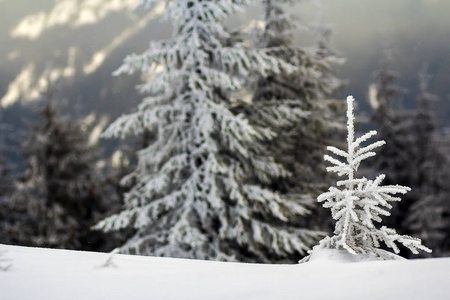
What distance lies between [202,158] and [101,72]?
12626 cm

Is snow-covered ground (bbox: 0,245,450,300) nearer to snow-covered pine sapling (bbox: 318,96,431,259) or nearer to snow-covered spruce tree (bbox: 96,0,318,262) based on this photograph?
snow-covered pine sapling (bbox: 318,96,431,259)

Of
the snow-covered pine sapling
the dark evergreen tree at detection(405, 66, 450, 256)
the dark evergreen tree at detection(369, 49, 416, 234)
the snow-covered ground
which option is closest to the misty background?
the dark evergreen tree at detection(405, 66, 450, 256)

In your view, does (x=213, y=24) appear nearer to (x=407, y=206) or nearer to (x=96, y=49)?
(x=407, y=206)

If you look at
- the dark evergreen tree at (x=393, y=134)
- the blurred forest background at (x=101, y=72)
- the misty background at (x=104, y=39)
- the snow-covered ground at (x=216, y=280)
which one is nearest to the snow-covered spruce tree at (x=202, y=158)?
the blurred forest background at (x=101, y=72)

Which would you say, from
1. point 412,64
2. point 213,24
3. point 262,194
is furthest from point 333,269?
point 412,64

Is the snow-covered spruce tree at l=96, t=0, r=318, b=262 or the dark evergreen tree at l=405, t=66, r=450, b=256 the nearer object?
the snow-covered spruce tree at l=96, t=0, r=318, b=262

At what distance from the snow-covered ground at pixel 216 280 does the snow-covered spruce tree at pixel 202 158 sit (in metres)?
4.65

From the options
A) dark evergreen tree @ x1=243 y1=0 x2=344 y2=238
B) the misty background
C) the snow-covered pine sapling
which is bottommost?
the snow-covered pine sapling

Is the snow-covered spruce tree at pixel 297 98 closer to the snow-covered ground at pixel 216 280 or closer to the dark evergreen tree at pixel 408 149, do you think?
the snow-covered ground at pixel 216 280

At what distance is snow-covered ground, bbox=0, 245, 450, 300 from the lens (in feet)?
6.34

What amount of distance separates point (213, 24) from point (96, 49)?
131m

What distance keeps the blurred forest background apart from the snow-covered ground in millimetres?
6357

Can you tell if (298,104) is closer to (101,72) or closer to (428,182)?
(428,182)

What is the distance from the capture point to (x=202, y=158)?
8.05 meters
